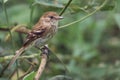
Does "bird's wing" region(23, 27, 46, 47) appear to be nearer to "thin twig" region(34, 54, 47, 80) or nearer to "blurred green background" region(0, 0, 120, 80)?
"blurred green background" region(0, 0, 120, 80)

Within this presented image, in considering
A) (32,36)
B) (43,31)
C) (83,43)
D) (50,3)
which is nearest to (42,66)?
(32,36)

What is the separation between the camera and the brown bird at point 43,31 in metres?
4.71

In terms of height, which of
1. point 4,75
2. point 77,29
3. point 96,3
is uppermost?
point 96,3

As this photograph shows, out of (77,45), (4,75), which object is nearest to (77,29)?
(77,45)

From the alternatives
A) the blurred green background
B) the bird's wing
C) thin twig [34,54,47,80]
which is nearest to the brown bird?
the bird's wing

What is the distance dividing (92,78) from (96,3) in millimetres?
1588

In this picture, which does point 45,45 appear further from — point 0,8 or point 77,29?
point 77,29

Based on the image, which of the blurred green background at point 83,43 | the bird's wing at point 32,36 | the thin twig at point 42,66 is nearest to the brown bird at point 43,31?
the bird's wing at point 32,36

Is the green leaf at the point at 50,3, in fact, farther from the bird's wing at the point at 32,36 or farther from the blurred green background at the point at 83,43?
the blurred green background at the point at 83,43

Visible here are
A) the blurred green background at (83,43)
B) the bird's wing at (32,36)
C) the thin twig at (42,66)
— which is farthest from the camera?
the blurred green background at (83,43)

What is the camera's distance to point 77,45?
6.94 metres

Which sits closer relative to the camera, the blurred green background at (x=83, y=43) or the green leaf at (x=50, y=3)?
the green leaf at (x=50, y=3)

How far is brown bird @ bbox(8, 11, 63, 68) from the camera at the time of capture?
471cm

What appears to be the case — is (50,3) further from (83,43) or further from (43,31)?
(83,43)
